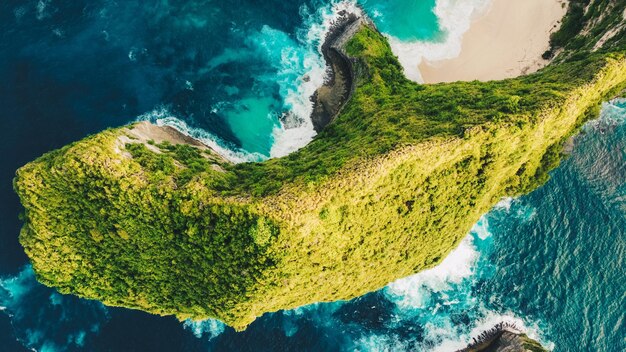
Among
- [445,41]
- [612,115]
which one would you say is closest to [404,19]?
[445,41]

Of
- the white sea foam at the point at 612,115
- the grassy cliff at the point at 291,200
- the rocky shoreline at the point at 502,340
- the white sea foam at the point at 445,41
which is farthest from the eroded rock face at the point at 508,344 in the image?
the white sea foam at the point at 445,41

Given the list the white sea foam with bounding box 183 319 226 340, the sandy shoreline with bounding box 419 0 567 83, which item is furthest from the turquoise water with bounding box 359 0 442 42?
the white sea foam with bounding box 183 319 226 340

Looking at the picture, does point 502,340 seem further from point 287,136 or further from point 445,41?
point 445,41

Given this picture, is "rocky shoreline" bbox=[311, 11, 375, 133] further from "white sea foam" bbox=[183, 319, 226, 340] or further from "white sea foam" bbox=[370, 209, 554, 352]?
"white sea foam" bbox=[183, 319, 226, 340]

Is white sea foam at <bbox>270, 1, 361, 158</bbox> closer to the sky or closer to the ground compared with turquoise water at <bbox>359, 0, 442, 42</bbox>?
closer to the ground

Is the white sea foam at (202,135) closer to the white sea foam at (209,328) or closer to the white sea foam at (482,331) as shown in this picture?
the white sea foam at (209,328)

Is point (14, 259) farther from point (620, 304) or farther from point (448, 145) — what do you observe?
point (620, 304)
